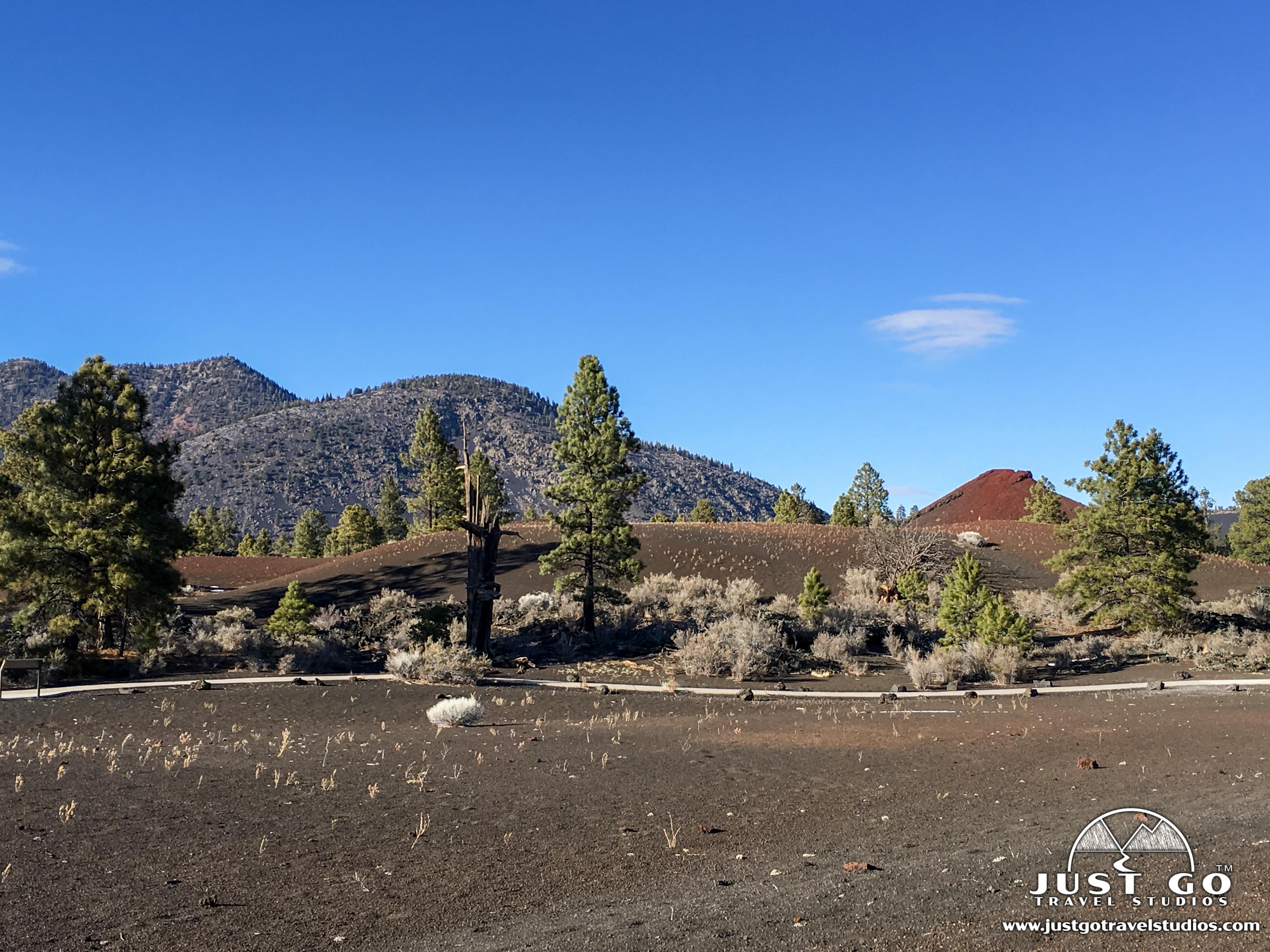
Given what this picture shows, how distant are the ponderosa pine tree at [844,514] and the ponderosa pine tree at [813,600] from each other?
123 ft

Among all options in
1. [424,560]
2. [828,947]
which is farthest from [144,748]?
[424,560]

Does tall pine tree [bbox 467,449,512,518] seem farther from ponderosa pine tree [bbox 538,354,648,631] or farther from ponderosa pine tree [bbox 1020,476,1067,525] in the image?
ponderosa pine tree [bbox 1020,476,1067,525]

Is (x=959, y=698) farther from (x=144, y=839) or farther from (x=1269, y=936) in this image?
(x=144, y=839)

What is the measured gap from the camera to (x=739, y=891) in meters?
7.41

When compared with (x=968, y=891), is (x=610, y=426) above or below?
above

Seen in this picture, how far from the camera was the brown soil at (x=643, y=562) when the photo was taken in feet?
157

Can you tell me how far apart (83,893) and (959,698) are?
1890 centimetres

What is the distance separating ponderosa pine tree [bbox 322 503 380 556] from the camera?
69.3 metres

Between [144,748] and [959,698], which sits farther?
[959,698]

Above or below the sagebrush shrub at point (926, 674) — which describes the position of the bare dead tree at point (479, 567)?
above

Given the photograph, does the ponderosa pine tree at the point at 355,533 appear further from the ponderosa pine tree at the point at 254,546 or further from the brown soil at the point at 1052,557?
the brown soil at the point at 1052,557

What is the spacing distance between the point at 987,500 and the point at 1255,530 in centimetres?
6543

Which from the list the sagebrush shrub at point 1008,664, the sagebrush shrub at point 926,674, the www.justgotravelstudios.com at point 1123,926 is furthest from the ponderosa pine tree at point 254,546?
the www.justgotravelstudios.com at point 1123,926
